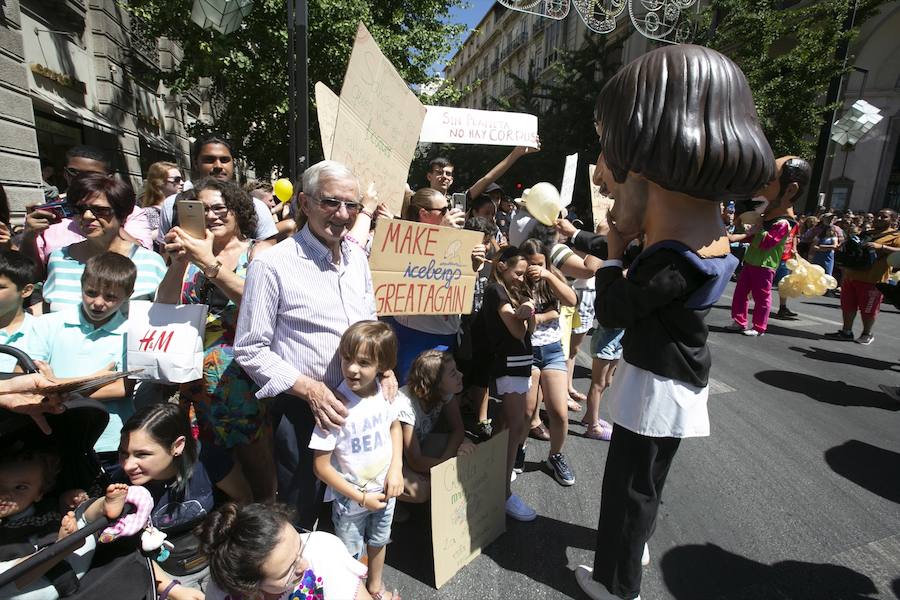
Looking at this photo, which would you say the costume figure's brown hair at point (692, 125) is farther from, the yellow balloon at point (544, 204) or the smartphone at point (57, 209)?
the smartphone at point (57, 209)

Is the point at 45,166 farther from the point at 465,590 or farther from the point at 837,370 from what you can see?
the point at 837,370

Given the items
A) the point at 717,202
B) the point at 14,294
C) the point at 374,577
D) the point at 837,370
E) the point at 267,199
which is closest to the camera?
the point at 717,202

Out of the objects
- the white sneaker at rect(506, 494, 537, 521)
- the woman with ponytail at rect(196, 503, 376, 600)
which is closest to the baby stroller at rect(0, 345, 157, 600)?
the woman with ponytail at rect(196, 503, 376, 600)

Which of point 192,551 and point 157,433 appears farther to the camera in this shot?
point 192,551

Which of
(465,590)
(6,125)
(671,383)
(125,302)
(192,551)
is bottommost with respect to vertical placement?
(465,590)

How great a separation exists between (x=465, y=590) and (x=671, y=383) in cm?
136

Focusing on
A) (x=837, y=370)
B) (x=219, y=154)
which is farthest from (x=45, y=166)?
(x=837, y=370)

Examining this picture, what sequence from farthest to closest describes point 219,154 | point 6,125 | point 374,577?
point 6,125, point 219,154, point 374,577

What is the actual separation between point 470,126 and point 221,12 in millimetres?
3202

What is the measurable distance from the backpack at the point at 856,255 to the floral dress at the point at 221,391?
7.57 m

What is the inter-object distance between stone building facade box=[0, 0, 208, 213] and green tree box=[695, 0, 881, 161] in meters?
14.8

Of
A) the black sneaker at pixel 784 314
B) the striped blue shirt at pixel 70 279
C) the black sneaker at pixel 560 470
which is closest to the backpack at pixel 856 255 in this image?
the black sneaker at pixel 784 314

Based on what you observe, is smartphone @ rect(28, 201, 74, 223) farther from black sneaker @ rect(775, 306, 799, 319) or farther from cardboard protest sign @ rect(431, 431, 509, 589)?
black sneaker @ rect(775, 306, 799, 319)

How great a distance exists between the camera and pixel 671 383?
184 cm
